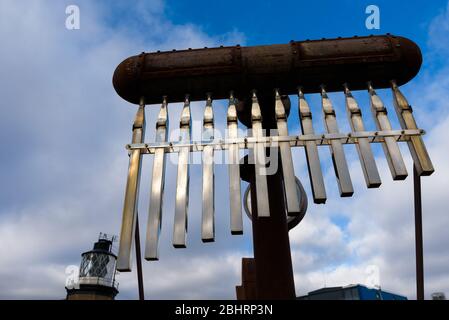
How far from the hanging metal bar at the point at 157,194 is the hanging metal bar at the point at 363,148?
2.29 metres

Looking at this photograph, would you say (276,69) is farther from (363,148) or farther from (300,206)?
(300,206)

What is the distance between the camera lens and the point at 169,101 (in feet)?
15.8

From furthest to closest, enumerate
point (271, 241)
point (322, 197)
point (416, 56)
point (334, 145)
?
point (271, 241) < point (416, 56) < point (334, 145) < point (322, 197)

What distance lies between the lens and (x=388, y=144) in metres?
3.92

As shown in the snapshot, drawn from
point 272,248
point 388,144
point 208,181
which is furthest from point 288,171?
point 272,248

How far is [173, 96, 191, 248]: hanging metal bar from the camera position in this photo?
357cm

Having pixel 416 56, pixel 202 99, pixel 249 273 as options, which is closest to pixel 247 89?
pixel 202 99

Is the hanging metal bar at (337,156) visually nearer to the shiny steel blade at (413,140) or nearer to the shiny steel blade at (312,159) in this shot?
the shiny steel blade at (312,159)

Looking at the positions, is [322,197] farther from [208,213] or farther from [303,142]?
[208,213]

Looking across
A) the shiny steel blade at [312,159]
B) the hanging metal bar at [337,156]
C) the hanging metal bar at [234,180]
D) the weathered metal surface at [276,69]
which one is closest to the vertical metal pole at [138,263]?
the hanging metal bar at [234,180]

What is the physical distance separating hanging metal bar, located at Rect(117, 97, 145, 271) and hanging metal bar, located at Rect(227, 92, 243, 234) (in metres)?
1.08

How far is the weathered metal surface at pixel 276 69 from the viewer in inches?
180
